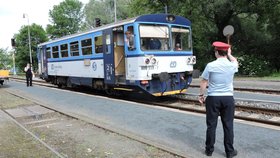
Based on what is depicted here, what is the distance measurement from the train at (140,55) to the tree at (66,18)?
223 ft

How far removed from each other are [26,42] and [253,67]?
61601 mm

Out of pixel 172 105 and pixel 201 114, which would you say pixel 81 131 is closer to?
pixel 201 114

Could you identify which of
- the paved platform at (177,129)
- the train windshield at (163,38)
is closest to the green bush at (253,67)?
the train windshield at (163,38)

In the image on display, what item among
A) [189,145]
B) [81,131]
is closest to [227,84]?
[189,145]

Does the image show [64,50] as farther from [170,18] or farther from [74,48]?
[170,18]

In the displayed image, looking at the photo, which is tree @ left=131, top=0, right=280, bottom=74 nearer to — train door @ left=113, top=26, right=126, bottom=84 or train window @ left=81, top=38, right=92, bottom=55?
train window @ left=81, top=38, right=92, bottom=55

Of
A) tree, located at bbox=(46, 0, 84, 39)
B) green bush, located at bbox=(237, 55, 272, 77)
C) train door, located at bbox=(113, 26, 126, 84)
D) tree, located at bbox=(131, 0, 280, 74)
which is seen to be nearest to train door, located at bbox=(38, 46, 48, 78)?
train door, located at bbox=(113, 26, 126, 84)

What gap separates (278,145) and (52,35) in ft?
257

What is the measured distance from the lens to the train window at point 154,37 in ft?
38.5

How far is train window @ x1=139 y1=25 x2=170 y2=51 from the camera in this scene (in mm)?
11750

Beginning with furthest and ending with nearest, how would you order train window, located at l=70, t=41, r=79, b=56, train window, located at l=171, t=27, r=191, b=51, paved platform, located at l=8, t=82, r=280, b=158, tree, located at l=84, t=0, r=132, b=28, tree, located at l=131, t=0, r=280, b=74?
tree, located at l=84, t=0, r=132, b=28
tree, located at l=131, t=0, r=280, b=74
train window, located at l=70, t=41, r=79, b=56
train window, located at l=171, t=27, r=191, b=51
paved platform, located at l=8, t=82, r=280, b=158

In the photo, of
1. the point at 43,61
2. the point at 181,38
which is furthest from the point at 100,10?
the point at 181,38

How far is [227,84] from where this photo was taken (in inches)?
223

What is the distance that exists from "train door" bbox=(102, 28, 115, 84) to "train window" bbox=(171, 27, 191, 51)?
7.68ft
